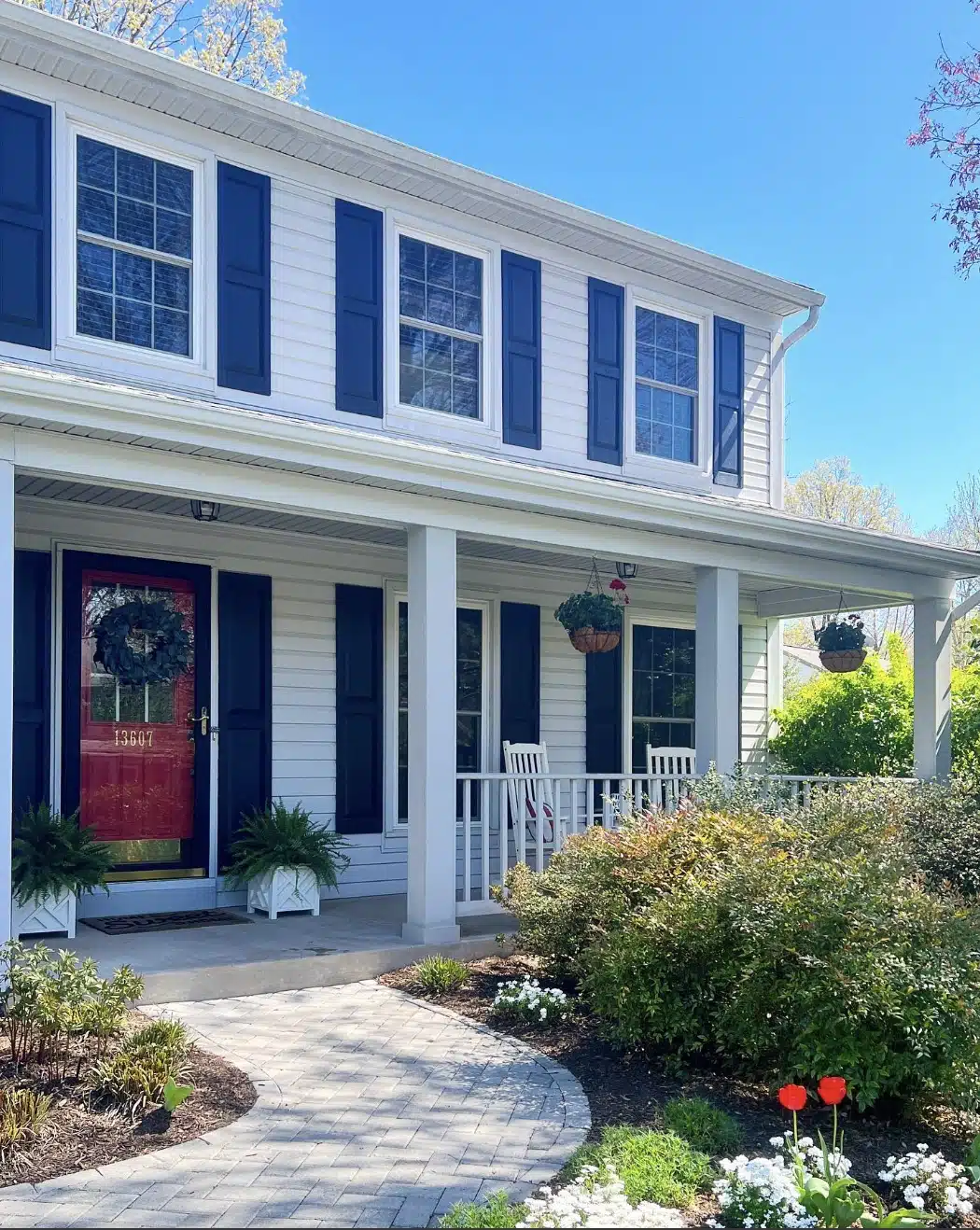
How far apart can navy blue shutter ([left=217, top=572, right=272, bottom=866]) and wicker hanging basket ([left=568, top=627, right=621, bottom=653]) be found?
2.38m

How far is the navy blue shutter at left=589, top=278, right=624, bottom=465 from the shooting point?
30.9ft

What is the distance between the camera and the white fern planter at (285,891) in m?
7.86

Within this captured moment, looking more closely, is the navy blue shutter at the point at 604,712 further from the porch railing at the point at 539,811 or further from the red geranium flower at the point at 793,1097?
the red geranium flower at the point at 793,1097

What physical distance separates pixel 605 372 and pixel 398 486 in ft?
10.2

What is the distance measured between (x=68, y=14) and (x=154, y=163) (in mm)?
9987

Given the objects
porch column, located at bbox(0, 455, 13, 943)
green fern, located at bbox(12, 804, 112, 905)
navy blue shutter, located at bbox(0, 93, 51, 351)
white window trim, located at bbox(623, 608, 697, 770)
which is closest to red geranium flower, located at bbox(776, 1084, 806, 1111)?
porch column, located at bbox(0, 455, 13, 943)

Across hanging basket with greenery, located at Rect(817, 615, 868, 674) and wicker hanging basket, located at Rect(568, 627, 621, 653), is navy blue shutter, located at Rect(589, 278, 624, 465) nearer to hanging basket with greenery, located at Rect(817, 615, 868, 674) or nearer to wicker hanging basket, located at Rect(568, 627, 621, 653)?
wicker hanging basket, located at Rect(568, 627, 621, 653)

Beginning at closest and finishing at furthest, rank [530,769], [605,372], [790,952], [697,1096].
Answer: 1. [790,952]
2. [697,1096]
3. [605,372]
4. [530,769]

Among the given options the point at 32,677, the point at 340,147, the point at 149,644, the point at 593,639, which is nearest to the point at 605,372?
the point at 593,639

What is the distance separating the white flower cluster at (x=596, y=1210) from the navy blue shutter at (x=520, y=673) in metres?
6.62

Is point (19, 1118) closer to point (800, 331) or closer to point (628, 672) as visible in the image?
point (628, 672)

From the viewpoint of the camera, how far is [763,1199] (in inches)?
134

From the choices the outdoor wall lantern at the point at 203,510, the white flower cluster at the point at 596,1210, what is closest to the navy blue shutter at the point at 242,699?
the outdoor wall lantern at the point at 203,510

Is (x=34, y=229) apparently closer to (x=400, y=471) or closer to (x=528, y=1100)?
(x=400, y=471)
